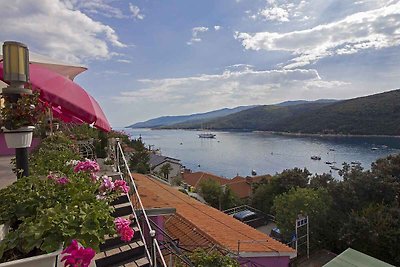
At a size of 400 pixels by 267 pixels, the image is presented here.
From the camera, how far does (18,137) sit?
238cm

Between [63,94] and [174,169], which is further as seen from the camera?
[174,169]

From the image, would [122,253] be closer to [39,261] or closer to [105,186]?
[105,186]

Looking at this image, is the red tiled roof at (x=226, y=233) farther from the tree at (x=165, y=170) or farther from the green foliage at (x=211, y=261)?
the tree at (x=165, y=170)

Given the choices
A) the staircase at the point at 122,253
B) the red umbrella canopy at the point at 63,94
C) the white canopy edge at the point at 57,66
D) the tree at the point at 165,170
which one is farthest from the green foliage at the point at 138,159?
the staircase at the point at 122,253

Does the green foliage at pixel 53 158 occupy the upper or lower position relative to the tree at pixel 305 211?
upper

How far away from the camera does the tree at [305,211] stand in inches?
733

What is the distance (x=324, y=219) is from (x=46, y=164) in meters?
19.6

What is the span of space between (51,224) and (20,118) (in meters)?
1.47

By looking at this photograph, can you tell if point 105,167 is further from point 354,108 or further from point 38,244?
point 354,108

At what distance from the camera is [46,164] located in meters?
3.34

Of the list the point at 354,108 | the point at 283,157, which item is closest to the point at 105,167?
the point at 283,157

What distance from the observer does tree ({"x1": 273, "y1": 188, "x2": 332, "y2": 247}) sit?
1861 centimetres

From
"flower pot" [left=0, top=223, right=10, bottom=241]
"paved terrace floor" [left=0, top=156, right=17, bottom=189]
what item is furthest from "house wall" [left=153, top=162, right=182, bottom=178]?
"flower pot" [left=0, top=223, right=10, bottom=241]

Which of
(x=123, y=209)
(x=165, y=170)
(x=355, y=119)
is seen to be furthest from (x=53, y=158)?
(x=355, y=119)
